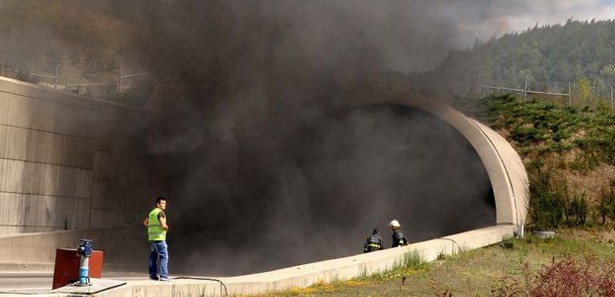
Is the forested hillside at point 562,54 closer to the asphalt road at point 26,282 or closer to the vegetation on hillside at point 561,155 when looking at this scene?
the vegetation on hillside at point 561,155

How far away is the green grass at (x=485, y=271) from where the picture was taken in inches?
451

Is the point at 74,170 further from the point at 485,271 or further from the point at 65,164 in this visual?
the point at 485,271

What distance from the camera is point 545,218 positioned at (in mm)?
23547

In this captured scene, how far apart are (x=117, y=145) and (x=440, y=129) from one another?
1065 centimetres

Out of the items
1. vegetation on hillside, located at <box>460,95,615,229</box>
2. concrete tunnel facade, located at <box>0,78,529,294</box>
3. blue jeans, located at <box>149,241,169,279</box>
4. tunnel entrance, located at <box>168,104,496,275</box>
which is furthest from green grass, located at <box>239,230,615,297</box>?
tunnel entrance, located at <box>168,104,496,275</box>

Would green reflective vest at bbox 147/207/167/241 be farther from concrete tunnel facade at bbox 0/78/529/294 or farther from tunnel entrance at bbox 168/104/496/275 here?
tunnel entrance at bbox 168/104/496/275

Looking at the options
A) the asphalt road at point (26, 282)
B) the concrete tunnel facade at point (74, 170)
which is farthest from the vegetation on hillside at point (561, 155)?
the asphalt road at point (26, 282)

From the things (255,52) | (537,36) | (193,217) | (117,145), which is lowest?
(193,217)

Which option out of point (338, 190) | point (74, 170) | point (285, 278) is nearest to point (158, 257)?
point (285, 278)

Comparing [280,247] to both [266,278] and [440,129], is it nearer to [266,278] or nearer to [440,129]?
[440,129]

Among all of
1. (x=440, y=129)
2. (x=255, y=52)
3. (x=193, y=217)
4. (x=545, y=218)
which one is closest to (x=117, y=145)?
(x=193, y=217)

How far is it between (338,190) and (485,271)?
1255cm

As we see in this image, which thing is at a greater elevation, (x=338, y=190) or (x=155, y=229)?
(x=338, y=190)

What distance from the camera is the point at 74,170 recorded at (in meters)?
21.2
